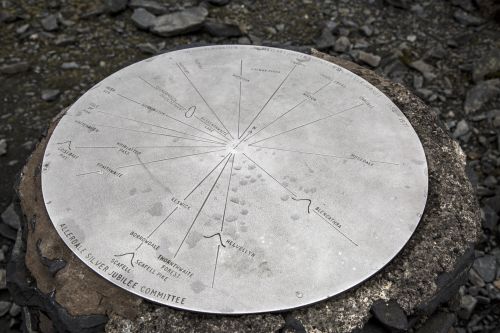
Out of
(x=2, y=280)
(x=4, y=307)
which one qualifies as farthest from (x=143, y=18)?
(x=4, y=307)

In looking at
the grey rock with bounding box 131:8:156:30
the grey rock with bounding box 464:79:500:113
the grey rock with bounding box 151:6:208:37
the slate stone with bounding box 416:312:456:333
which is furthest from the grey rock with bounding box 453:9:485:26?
the slate stone with bounding box 416:312:456:333

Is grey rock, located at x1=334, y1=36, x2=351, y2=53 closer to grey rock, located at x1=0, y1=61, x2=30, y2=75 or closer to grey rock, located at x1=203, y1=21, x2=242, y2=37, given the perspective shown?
grey rock, located at x1=203, y1=21, x2=242, y2=37

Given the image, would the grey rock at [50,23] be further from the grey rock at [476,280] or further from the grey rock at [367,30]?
the grey rock at [476,280]

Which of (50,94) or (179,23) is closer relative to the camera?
(50,94)

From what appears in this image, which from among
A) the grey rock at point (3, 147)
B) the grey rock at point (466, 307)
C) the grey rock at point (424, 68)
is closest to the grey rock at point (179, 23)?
the grey rock at point (3, 147)

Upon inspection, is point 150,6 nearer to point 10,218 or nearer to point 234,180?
point 10,218

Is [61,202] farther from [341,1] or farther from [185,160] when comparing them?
[341,1]

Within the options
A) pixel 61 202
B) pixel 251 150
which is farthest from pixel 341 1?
pixel 61 202
